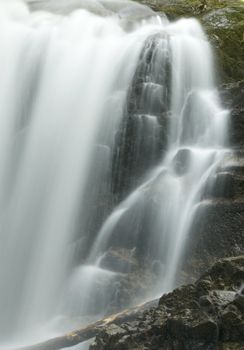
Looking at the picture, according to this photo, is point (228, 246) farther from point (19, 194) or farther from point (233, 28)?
point (233, 28)

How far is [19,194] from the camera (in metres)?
15.2

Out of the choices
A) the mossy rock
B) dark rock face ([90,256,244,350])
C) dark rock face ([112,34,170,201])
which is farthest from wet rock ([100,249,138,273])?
the mossy rock

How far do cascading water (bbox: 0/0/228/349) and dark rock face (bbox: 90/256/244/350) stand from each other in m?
→ 3.50

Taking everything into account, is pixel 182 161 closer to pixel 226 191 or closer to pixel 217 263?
pixel 226 191

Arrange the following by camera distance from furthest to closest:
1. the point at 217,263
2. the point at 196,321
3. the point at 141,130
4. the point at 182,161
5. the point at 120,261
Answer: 1. the point at 141,130
2. the point at 182,161
3. the point at 120,261
4. the point at 217,263
5. the point at 196,321

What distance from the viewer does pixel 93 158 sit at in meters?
15.2

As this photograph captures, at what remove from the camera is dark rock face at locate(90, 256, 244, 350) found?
6828 mm

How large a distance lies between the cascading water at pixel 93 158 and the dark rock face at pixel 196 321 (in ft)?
11.5

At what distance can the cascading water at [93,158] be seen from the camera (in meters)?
12.4

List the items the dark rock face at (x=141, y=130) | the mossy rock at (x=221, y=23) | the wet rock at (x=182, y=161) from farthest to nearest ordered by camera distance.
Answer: the mossy rock at (x=221, y=23)
the dark rock face at (x=141, y=130)
the wet rock at (x=182, y=161)

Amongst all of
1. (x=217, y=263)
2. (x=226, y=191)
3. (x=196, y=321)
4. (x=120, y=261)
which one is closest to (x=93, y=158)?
(x=120, y=261)

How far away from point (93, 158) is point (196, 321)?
886 centimetres

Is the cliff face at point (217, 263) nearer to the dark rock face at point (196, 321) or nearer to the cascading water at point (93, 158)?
the dark rock face at point (196, 321)

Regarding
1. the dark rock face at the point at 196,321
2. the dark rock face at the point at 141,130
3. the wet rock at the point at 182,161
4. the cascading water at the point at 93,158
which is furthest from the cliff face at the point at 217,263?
the dark rock face at the point at 141,130
